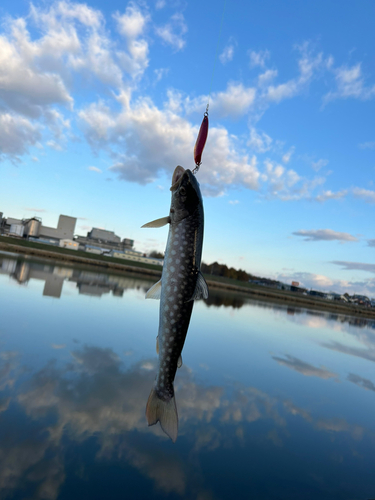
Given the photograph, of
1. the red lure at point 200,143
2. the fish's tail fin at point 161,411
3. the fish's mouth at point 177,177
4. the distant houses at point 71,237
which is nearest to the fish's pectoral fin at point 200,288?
the fish's mouth at point 177,177

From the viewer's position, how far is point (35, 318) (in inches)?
447

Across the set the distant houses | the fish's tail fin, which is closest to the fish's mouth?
the fish's tail fin

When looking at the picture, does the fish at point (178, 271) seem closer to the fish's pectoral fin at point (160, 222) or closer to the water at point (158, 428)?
the fish's pectoral fin at point (160, 222)

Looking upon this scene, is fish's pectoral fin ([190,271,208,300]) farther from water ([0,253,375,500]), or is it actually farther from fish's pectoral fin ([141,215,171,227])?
water ([0,253,375,500])

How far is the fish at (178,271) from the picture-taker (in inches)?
103

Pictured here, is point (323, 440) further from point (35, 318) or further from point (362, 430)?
point (35, 318)

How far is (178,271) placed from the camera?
2.66 meters

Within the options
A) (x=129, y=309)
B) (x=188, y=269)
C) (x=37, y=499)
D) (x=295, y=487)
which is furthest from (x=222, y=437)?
(x=129, y=309)

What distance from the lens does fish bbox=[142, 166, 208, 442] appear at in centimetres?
263

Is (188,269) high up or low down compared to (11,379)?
up

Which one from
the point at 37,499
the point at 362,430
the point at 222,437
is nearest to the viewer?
the point at 37,499

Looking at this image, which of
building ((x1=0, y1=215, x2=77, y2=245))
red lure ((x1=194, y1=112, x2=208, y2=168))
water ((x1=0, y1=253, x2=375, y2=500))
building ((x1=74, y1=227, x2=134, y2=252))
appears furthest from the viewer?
building ((x1=74, y1=227, x2=134, y2=252))

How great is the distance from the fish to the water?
2.11 meters

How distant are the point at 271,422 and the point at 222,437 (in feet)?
5.52
